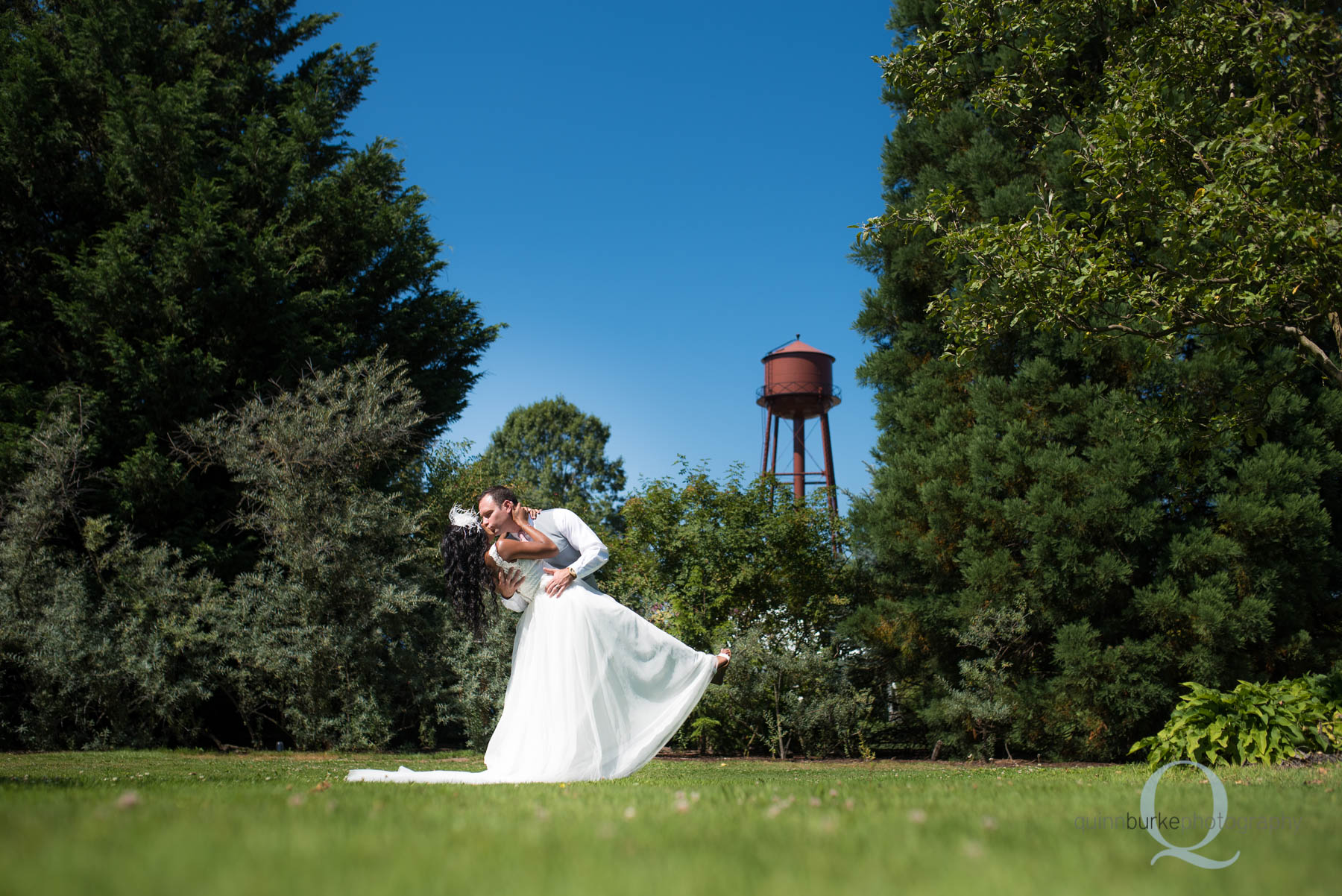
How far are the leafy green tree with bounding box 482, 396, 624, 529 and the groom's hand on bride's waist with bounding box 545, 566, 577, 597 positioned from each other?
3841cm

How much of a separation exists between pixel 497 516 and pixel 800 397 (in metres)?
24.2

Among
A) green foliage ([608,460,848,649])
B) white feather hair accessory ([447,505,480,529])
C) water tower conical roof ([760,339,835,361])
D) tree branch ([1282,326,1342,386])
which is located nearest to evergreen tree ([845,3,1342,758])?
tree branch ([1282,326,1342,386])

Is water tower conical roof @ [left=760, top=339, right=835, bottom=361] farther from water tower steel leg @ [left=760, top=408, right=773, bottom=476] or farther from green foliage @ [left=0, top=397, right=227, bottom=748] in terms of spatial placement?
green foliage @ [left=0, top=397, right=227, bottom=748]

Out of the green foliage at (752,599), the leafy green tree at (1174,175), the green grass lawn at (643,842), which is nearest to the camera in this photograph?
the green grass lawn at (643,842)

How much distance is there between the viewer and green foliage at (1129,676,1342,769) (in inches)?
316

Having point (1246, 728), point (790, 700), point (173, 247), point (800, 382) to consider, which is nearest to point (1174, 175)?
point (1246, 728)

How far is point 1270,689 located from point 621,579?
10661mm

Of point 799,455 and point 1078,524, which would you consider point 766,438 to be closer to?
point 799,455

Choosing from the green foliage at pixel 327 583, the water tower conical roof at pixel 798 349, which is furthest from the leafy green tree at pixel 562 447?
the green foliage at pixel 327 583

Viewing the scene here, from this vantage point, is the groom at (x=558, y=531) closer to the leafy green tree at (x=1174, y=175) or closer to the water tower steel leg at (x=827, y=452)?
the leafy green tree at (x=1174, y=175)

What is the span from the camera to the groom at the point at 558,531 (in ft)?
23.4

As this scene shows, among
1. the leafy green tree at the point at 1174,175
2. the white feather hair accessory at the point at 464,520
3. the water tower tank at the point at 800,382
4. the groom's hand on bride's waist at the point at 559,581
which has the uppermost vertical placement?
the water tower tank at the point at 800,382

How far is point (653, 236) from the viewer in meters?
19.3

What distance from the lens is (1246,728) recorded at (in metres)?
8.27
